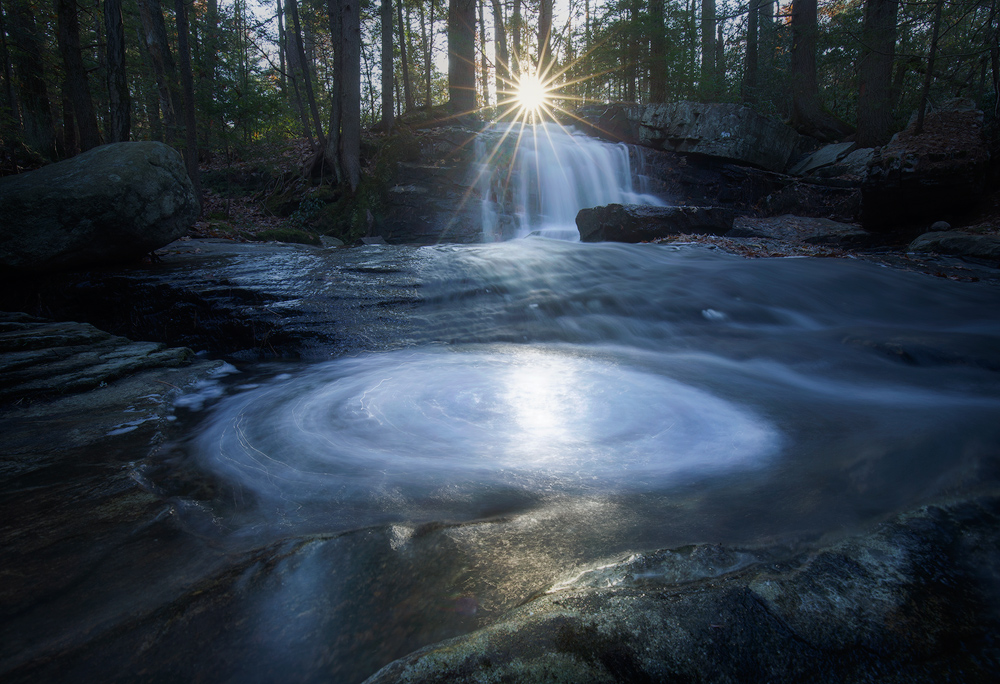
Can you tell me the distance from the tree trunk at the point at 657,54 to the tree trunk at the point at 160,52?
13.4m

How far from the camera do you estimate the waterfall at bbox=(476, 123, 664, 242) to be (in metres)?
11.8

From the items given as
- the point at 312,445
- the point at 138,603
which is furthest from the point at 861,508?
the point at 312,445

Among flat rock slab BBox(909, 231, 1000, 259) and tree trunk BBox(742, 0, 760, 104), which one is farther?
tree trunk BBox(742, 0, 760, 104)

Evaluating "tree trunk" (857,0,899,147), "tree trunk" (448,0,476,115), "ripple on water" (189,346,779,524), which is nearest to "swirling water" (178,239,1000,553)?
"ripple on water" (189,346,779,524)

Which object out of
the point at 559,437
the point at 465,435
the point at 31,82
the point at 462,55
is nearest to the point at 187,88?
the point at 31,82

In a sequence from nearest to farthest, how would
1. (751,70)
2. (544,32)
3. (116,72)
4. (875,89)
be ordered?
(116,72), (875,89), (751,70), (544,32)

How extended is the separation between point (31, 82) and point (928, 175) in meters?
19.3

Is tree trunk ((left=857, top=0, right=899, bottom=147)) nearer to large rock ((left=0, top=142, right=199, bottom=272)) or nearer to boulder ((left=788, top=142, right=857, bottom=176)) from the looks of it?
boulder ((left=788, top=142, right=857, bottom=176))

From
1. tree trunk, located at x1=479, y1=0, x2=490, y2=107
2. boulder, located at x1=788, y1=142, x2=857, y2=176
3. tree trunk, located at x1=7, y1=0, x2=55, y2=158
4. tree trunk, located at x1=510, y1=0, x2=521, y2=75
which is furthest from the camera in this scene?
tree trunk, located at x1=510, y1=0, x2=521, y2=75

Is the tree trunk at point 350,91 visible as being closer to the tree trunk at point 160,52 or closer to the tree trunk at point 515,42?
the tree trunk at point 160,52

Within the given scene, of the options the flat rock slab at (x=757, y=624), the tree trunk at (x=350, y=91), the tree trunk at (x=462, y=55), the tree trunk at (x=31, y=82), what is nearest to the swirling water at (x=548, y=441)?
the flat rock slab at (x=757, y=624)

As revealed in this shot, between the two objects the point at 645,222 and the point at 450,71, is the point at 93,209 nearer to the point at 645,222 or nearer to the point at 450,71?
the point at 645,222

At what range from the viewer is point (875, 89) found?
38.3ft

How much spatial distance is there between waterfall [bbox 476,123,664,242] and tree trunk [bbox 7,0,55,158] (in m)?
10.4
